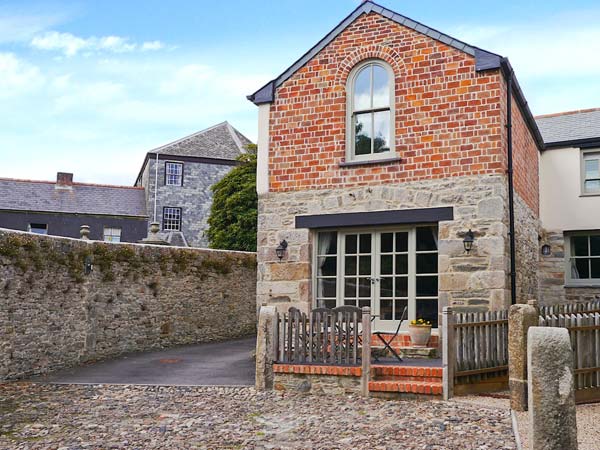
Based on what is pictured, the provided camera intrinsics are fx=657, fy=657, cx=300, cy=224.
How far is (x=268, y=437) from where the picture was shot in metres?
6.96

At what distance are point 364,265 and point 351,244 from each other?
1.51ft

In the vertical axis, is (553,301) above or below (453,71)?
below

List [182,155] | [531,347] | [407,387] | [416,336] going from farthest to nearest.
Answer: [182,155] < [416,336] < [407,387] < [531,347]

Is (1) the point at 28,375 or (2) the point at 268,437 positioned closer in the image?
(2) the point at 268,437

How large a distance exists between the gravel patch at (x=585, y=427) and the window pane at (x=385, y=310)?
12.5 ft

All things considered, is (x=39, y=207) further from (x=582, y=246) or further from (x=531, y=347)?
(x=531, y=347)

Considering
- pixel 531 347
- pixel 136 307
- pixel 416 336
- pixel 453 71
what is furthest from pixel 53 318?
pixel 531 347

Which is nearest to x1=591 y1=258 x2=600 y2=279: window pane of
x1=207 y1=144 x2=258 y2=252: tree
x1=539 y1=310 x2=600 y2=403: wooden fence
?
x1=539 y1=310 x2=600 y2=403: wooden fence

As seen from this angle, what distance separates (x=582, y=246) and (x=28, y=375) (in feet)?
41.0

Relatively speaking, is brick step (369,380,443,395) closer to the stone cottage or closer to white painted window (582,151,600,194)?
the stone cottage

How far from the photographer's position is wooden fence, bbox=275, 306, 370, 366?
9.27 m

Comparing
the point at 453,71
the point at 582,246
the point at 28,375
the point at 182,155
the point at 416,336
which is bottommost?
the point at 28,375

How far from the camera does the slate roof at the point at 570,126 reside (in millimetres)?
16016

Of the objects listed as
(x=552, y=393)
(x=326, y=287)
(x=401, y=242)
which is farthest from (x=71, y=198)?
(x=552, y=393)
